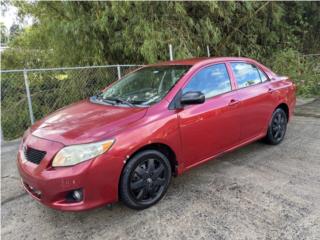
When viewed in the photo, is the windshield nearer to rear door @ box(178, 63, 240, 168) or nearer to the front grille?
rear door @ box(178, 63, 240, 168)

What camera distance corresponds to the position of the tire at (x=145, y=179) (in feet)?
9.63

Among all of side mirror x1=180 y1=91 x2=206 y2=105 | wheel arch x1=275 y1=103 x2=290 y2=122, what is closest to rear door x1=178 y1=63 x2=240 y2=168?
side mirror x1=180 y1=91 x2=206 y2=105

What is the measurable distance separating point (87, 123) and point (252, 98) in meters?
2.16

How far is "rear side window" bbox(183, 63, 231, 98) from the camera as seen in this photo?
361 centimetres

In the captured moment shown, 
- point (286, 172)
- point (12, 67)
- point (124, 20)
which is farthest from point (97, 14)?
point (286, 172)

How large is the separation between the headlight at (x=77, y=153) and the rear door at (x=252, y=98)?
6.44ft

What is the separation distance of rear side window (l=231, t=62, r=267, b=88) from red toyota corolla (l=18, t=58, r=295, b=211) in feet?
0.05

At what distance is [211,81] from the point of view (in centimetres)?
→ 379

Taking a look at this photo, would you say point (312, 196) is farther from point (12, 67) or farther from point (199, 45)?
point (12, 67)

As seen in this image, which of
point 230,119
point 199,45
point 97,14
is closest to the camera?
point 230,119

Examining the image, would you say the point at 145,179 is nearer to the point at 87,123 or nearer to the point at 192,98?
the point at 87,123

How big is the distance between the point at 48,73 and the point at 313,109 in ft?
18.6

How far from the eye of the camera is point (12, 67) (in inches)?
340

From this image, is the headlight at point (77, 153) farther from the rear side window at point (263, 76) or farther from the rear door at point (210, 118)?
the rear side window at point (263, 76)
